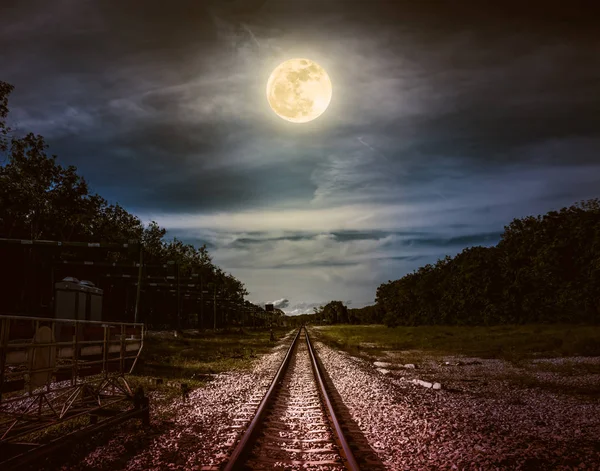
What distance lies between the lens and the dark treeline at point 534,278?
41969 mm

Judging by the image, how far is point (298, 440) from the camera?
7.52 meters

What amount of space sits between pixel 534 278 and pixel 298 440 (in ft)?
157

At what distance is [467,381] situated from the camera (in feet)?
51.2

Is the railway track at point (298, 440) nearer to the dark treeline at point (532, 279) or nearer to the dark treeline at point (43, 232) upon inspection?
the dark treeline at point (43, 232)

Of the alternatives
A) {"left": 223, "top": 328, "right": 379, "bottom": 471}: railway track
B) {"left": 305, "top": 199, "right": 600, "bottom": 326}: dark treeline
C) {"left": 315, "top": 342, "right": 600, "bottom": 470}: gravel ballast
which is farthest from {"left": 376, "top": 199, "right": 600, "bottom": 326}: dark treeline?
{"left": 223, "top": 328, "right": 379, "bottom": 471}: railway track

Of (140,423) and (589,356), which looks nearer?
(140,423)

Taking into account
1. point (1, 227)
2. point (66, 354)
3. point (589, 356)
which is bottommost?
point (589, 356)

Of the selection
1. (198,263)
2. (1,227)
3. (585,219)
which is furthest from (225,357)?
(198,263)

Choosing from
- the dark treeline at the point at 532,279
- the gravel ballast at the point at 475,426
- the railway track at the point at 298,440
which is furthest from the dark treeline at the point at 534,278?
the railway track at the point at 298,440

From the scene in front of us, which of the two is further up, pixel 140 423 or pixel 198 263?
pixel 198 263

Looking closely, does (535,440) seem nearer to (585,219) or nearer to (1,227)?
(1,227)

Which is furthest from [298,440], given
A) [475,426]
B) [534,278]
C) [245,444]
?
[534,278]

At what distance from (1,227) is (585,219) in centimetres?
5485

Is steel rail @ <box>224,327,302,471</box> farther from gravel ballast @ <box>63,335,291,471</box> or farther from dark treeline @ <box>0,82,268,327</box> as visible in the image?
dark treeline @ <box>0,82,268,327</box>
